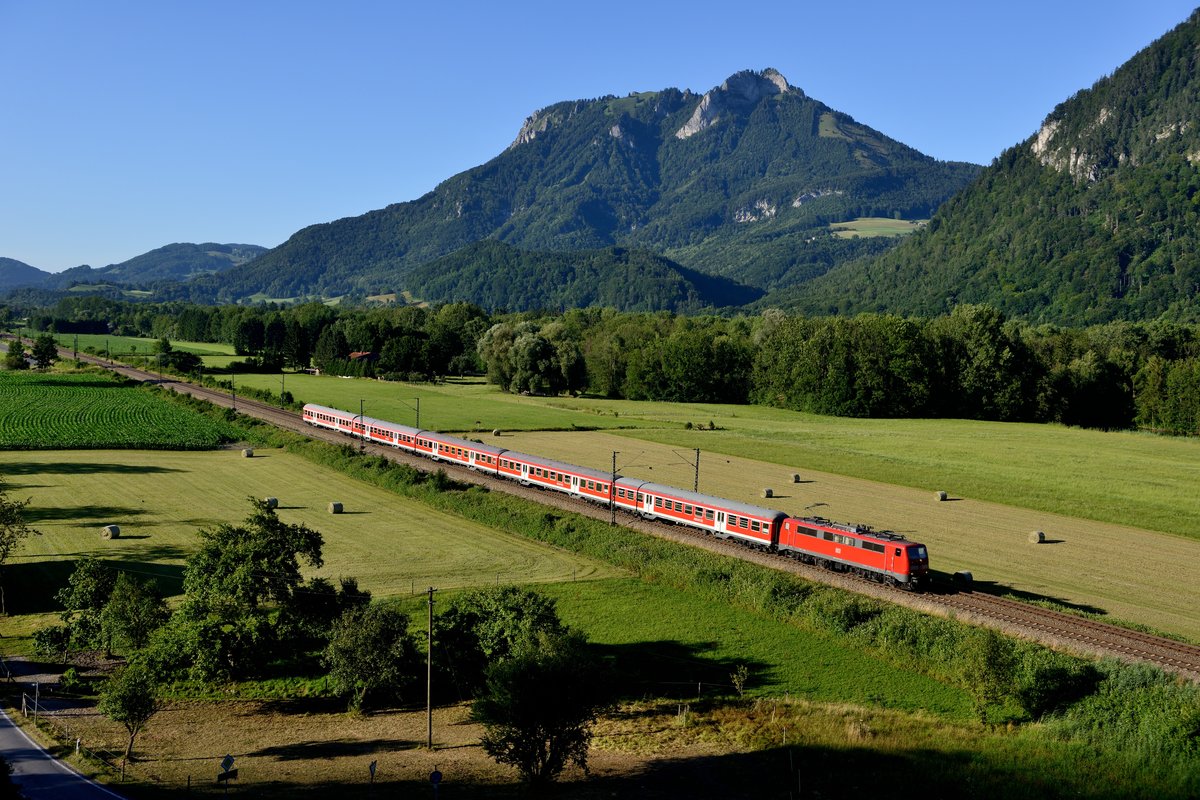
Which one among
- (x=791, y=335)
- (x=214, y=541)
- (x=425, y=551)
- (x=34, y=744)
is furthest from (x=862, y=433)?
(x=34, y=744)

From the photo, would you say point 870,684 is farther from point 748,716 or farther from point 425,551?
point 425,551

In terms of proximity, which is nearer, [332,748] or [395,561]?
[332,748]

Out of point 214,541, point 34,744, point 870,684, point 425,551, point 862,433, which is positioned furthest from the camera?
point 862,433

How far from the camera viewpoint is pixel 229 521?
57.8 meters

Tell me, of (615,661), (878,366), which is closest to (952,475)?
(615,661)

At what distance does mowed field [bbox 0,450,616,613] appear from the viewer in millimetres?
48031

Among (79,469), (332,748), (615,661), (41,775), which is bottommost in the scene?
(332,748)

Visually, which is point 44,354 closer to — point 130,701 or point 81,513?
point 81,513

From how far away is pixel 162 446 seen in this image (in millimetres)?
87500

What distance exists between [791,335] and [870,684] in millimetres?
117244

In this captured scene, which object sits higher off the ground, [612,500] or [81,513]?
[612,500]

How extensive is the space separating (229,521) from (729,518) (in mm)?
33384

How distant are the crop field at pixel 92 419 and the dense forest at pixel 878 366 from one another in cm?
5698

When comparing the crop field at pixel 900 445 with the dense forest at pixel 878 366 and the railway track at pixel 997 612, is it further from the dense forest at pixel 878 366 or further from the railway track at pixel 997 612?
the railway track at pixel 997 612
